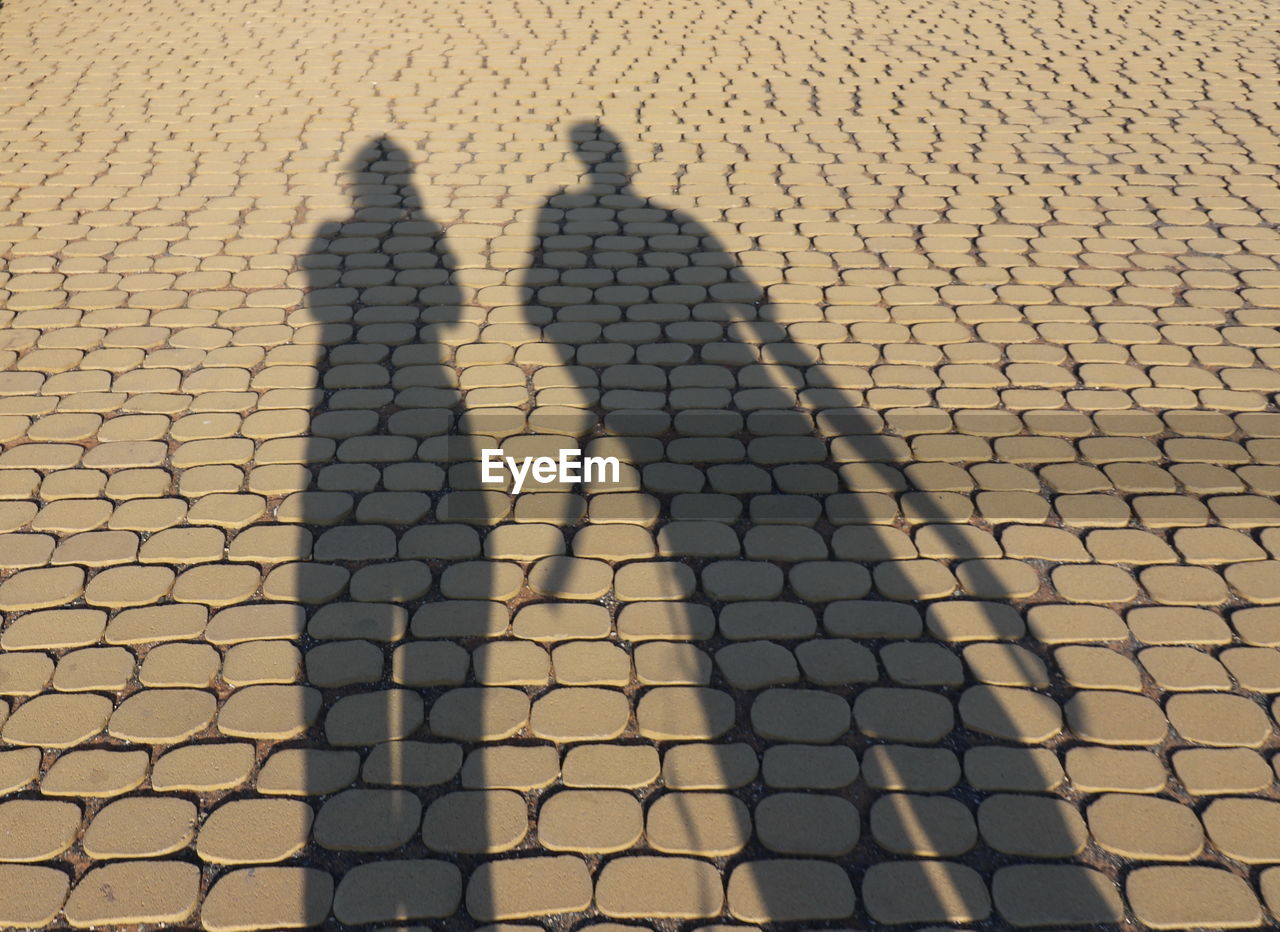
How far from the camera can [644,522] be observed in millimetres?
3377

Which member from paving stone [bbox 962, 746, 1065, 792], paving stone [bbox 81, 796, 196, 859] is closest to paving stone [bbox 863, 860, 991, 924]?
paving stone [bbox 962, 746, 1065, 792]

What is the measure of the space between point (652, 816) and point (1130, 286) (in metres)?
3.58

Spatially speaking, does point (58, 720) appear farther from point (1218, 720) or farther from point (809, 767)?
point (1218, 720)

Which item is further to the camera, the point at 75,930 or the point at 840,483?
the point at 840,483

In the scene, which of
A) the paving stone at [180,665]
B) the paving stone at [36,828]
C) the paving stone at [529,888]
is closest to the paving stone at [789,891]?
the paving stone at [529,888]

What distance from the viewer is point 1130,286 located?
4.75 metres

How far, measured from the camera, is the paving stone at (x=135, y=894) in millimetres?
2273

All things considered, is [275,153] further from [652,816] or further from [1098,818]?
[1098,818]

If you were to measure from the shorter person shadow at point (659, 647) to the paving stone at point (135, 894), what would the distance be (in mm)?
282

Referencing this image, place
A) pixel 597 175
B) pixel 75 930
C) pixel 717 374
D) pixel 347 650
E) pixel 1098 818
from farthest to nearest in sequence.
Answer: pixel 597 175
pixel 717 374
pixel 347 650
pixel 1098 818
pixel 75 930

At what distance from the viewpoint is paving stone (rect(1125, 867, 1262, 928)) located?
2.25 metres

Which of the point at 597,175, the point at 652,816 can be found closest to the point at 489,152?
the point at 597,175

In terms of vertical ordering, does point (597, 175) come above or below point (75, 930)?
above

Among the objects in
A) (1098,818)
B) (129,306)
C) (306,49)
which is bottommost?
(1098,818)
